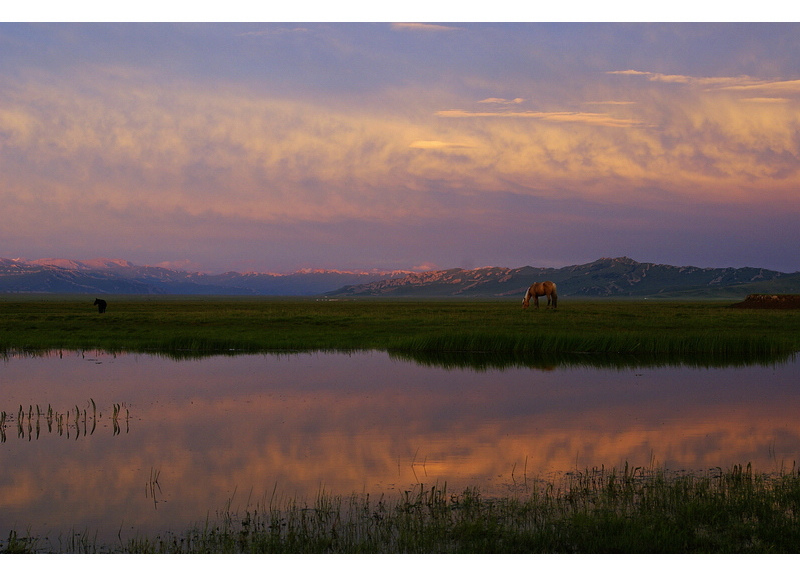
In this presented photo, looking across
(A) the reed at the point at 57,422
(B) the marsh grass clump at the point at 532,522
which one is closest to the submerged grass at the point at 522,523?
(B) the marsh grass clump at the point at 532,522

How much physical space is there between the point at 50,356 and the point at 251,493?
2718 cm

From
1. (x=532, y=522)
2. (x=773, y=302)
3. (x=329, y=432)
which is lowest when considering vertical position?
(x=329, y=432)

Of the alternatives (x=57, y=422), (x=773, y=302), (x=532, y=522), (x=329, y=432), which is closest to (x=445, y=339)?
(x=329, y=432)

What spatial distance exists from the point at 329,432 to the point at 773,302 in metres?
76.7

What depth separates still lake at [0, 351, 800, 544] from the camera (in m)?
12.8

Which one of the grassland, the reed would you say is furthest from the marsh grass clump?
the grassland

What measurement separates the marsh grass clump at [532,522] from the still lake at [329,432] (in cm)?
72

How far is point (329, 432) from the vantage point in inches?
718

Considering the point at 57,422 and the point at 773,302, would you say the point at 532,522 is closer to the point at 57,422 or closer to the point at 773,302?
the point at 57,422

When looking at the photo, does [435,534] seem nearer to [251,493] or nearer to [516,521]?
[516,521]

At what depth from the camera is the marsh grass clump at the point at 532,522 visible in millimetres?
9898

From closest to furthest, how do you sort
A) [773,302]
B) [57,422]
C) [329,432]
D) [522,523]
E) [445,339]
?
[522,523] → [329,432] → [57,422] → [445,339] → [773,302]

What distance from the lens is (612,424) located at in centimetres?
1939

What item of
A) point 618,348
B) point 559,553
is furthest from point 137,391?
point 618,348
